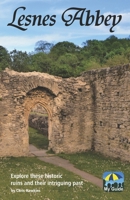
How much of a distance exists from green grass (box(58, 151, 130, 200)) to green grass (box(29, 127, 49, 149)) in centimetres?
312

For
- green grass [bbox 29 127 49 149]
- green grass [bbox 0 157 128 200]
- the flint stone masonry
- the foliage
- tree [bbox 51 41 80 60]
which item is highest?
tree [bbox 51 41 80 60]

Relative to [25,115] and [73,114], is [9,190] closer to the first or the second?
[25,115]

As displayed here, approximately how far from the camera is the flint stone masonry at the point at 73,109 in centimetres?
1428

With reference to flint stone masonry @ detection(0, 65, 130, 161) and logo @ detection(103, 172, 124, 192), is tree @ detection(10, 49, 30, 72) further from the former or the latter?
logo @ detection(103, 172, 124, 192)

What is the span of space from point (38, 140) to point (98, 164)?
7.52 m

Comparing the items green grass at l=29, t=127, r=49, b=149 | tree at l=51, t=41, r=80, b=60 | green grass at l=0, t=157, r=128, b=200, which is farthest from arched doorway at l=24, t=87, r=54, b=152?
tree at l=51, t=41, r=80, b=60

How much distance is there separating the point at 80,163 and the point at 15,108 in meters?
4.36

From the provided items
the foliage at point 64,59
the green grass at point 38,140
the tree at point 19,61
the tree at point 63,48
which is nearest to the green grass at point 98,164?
the green grass at point 38,140

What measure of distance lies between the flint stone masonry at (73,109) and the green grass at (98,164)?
0.54 metres

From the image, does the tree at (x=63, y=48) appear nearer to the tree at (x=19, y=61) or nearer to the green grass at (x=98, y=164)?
the tree at (x=19, y=61)

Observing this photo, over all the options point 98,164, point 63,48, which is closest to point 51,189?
point 98,164

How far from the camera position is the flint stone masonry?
14.3m

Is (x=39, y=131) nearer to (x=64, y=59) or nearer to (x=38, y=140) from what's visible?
(x=38, y=140)

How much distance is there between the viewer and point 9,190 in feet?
29.5
